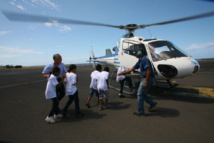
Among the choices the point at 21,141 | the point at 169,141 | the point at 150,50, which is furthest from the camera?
the point at 150,50

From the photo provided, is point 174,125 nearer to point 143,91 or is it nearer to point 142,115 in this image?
point 142,115

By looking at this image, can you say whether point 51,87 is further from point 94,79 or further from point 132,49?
point 132,49

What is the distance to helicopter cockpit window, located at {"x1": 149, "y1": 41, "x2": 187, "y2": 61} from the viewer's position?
15.4 ft

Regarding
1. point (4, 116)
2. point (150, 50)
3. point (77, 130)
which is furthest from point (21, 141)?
point (150, 50)

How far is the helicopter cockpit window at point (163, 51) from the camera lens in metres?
4.69

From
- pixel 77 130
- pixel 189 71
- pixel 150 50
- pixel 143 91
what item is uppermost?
pixel 150 50

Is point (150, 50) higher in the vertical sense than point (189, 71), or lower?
higher

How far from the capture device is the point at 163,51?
4828 millimetres

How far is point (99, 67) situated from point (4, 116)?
3.53 metres

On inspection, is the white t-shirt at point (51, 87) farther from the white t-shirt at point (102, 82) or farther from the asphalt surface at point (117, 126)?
the white t-shirt at point (102, 82)

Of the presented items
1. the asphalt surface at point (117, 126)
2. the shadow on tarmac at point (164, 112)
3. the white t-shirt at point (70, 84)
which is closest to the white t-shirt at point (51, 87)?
the white t-shirt at point (70, 84)

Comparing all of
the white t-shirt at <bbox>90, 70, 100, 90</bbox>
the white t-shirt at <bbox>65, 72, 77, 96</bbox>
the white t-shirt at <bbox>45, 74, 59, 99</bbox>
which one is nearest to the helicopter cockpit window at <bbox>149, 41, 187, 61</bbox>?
the white t-shirt at <bbox>90, 70, 100, 90</bbox>

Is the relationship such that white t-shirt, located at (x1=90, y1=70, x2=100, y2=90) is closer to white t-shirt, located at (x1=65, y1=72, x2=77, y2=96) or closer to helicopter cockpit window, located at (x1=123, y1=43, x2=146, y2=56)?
white t-shirt, located at (x1=65, y1=72, x2=77, y2=96)

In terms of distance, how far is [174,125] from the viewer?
2.91m
